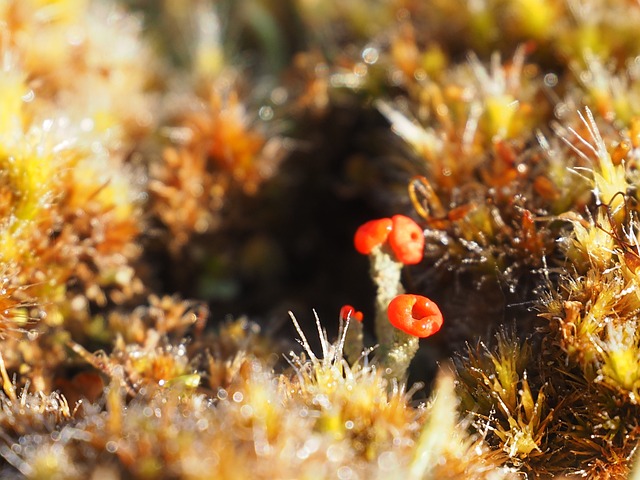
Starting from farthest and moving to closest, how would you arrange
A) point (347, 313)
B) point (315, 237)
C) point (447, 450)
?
point (315, 237) < point (347, 313) < point (447, 450)

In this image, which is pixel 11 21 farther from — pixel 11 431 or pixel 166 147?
pixel 11 431

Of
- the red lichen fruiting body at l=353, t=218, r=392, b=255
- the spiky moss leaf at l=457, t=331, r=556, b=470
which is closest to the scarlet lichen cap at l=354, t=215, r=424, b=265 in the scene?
the red lichen fruiting body at l=353, t=218, r=392, b=255

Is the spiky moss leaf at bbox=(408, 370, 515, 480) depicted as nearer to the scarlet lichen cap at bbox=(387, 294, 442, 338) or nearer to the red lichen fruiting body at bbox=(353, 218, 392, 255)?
the scarlet lichen cap at bbox=(387, 294, 442, 338)

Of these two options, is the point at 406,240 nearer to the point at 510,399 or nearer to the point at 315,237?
the point at 510,399

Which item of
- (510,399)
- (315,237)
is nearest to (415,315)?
(510,399)

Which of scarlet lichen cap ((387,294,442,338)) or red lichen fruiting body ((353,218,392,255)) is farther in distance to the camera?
red lichen fruiting body ((353,218,392,255))

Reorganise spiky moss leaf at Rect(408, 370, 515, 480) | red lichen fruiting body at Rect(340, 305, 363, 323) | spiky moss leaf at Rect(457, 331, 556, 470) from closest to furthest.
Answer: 1. spiky moss leaf at Rect(408, 370, 515, 480)
2. spiky moss leaf at Rect(457, 331, 556, 470)
3. red lichen fruiting body at Rect(340, 305, 363, 323)

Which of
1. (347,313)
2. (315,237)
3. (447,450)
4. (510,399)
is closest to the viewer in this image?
(447,450)
